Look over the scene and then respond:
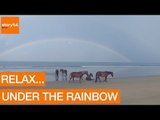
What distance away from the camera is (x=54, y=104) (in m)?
4.44

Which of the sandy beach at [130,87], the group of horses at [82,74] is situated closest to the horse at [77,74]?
the group of horses at [82,74]

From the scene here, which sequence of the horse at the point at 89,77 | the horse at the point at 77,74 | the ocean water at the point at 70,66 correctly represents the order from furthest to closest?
the horse at the point at 77,74 → the horse at the point at 89,77 → the ocean water at the point at 70,66

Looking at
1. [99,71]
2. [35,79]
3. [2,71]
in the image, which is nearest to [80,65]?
[99,71]

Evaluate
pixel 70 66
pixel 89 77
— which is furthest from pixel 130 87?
pixel 70 66

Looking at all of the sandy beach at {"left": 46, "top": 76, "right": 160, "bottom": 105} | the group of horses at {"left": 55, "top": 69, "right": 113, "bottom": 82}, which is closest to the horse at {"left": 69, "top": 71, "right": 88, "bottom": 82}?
the group of horses at {"left": 55, "top": 69, "right": 113, "bottom": 82}

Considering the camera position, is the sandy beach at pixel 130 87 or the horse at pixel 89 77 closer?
the sandy beach at pixel 130 87

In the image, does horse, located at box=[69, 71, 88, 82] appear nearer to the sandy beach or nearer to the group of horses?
the group of horses

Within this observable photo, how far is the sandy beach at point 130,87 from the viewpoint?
449 cm

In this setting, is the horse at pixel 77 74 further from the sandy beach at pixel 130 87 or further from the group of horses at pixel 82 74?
the sandy beach at pixel 130 87

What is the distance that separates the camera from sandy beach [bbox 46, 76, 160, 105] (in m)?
4.49

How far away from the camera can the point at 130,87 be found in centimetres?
468

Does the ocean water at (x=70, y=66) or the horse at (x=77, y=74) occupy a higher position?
the ocean water at (x=70, y=66)
